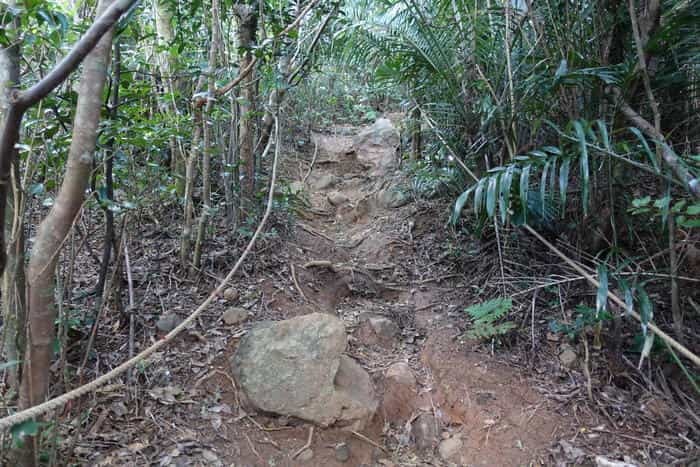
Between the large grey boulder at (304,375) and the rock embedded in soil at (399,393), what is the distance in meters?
0.11

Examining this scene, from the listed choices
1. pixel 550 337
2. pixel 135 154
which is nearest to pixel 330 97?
pixel 135 154

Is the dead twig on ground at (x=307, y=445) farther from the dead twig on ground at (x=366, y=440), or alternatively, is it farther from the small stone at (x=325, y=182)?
the small stone at (x=325, y=182)

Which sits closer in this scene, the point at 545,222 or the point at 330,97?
the point at 545,222

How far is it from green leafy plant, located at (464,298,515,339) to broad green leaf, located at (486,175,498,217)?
31.5 inches

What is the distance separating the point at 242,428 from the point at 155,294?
109cm

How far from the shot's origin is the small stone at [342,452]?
8.02 feet

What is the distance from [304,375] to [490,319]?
122 cm

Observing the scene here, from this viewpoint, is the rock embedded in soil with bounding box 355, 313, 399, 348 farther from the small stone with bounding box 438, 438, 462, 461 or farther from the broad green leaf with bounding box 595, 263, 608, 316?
the broad green leaf with bounding box 595, 263, 608, 316

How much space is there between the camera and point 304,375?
2.57 metres

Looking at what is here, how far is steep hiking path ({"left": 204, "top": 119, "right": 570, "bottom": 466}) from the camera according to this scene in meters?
2.48

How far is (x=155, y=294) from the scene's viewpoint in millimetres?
3016

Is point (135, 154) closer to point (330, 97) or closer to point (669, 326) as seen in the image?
point (669, 326)

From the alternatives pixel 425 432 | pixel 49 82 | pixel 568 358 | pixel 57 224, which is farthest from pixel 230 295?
pixel 49 82

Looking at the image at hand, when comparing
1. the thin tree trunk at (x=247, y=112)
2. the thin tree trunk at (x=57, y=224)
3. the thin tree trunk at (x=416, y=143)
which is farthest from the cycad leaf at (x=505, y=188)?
the thin tree trunk at (x=416, y=143)
